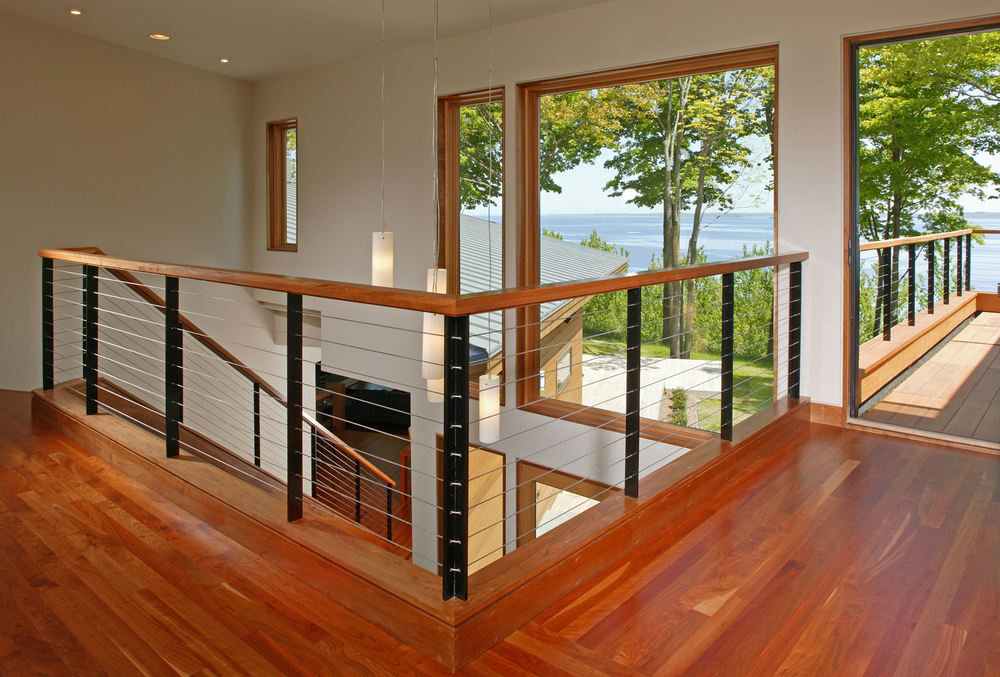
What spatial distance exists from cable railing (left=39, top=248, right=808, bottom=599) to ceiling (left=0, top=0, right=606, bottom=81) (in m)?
1.72

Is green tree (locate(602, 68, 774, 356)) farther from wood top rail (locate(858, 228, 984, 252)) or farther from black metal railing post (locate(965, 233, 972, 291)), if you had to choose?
black metal railing post (locate(965, 233, 972, 291))

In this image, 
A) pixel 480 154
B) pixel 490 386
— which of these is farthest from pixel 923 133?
pixel 480 154

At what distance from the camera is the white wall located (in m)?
4.92

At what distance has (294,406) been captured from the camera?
203cm

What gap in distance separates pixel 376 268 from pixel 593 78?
2073mm

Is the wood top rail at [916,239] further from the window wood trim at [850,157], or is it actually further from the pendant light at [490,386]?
the pendant light at [490,386]

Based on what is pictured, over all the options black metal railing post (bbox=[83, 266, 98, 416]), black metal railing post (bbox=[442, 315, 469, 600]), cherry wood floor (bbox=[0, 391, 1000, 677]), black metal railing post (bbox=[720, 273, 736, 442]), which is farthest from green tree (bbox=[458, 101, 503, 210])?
black metal railing post (bbox=[442, 315, 469, 600])

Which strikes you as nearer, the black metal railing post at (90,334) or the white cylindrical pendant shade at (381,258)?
the black metal railing post at (90,334)

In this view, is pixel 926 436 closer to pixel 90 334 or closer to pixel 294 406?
pixel 294 406

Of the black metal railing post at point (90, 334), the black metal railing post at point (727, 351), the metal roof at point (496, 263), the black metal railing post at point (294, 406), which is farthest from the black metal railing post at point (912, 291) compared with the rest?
the black metal railing post at point (90, 334)

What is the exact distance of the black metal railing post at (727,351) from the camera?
2.82 meters

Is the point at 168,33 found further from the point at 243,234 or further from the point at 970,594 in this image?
the point at 970,594

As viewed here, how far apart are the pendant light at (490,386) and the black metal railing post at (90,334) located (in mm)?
1776

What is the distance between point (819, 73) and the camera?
3.54 metres
